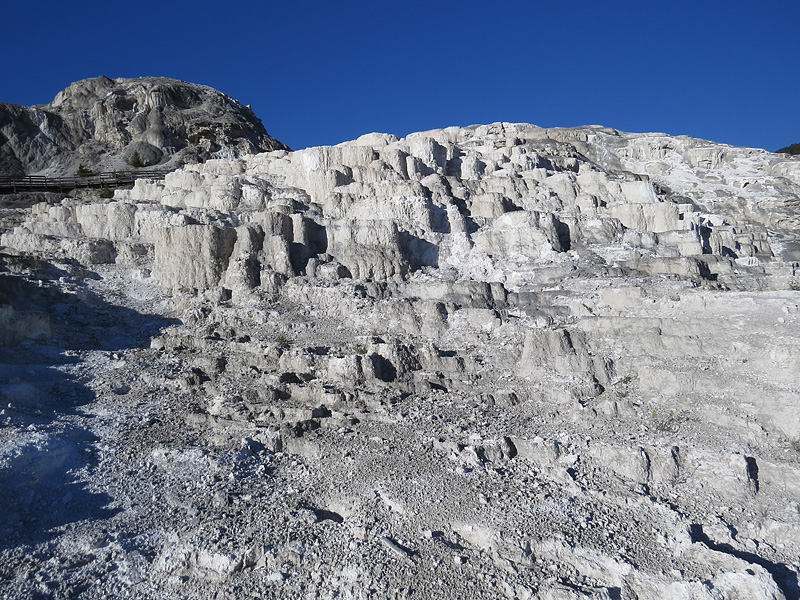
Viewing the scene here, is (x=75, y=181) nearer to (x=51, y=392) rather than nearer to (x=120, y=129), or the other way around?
(x=120, y=129)

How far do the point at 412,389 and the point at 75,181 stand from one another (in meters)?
36.6

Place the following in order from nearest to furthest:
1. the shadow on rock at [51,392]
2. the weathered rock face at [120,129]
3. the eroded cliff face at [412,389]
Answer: the eroded cliff face at [412,389] → the shadow on rock at [51,392] → the weathered rock face at [120,129]

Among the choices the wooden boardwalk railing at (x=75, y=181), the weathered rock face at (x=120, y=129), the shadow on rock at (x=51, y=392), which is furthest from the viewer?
the weathered rock face at (x=120, y=129)

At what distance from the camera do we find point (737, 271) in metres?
21.9

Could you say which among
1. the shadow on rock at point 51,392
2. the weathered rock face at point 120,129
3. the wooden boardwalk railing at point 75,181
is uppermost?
the weathered rock face at point 120,129

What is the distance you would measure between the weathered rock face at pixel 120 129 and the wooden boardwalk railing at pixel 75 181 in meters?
3.43

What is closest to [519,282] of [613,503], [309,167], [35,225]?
[613,503]

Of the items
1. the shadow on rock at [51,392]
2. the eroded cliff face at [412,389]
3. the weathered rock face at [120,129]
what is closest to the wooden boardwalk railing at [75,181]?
the weathered rock face at [120,129]

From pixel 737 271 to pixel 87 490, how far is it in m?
22.9

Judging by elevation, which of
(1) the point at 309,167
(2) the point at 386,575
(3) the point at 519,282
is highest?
(1) the point at 309,167

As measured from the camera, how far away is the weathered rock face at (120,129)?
46.2 meters

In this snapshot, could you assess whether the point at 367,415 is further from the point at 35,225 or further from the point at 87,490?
the point at 35,225

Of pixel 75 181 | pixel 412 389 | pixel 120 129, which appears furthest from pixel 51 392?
pixel 120 129

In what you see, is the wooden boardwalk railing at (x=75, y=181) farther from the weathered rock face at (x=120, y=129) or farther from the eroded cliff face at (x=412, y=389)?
the eroded cliff face at (x=412, y=389)
